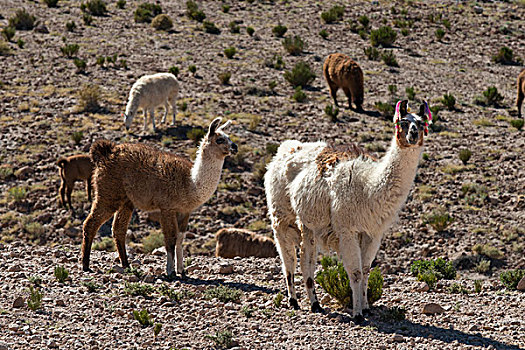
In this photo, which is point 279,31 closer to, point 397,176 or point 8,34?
point 8,34

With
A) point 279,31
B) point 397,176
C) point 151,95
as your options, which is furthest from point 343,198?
point 279,31

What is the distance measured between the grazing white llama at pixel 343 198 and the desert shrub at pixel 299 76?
16.0 m

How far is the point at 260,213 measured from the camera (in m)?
15.0

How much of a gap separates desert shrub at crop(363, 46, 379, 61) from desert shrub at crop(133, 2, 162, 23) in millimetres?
11375

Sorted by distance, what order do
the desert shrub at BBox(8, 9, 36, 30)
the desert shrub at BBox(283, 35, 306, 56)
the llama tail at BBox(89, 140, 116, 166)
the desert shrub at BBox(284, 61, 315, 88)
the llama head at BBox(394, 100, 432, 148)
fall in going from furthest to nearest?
1. the desert shrub at BBox(8, 9, 36, 30)
2. the desert shrub at BBox(283, 35, 306, 56)
3. the desert shrub at BBox(284, 61, 315, 88)
4. the llama tail at BBox(89, 140, 116, 166)
5. the llama head at BBox(394, 100, 432, 148)

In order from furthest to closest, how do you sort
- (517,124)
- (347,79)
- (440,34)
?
(440,34) → (347,79) → (517,124)

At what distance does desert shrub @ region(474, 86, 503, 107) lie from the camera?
22827 mm

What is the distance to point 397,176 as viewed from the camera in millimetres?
7254

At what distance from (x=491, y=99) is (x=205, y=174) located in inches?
646

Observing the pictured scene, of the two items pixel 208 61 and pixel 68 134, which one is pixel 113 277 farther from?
pixel 208 61

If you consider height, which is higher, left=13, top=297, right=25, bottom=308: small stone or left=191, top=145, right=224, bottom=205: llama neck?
left=191, top=145, right=224, bottom=205: llama neck

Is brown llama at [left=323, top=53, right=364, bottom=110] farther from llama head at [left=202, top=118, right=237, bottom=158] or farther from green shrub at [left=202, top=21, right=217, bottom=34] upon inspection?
llama head at [left=202, top=118, right=237, bottom=158]

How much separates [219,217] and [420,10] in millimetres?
27219

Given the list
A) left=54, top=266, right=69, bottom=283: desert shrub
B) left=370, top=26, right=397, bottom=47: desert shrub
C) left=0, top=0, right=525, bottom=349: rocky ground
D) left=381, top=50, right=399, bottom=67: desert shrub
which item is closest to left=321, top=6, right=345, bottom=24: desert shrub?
left=0, top=0, right=525, bottom=349: rocky ground
